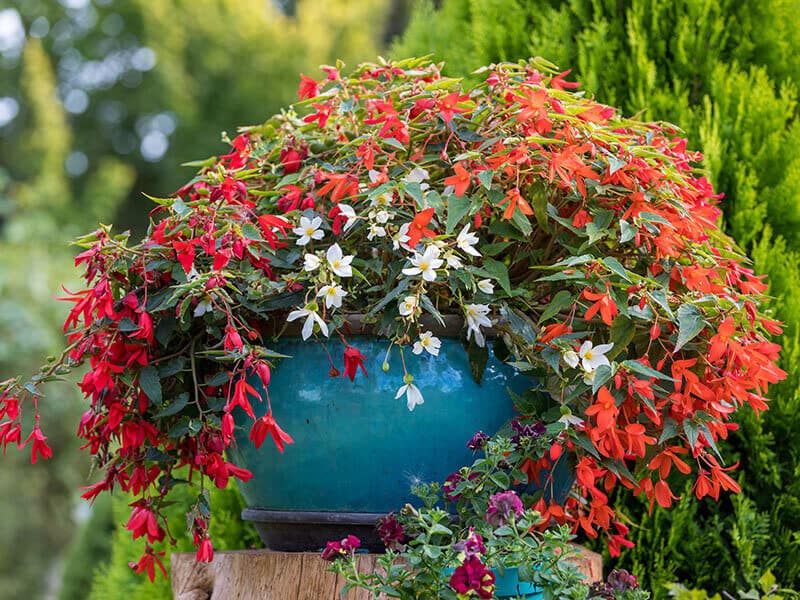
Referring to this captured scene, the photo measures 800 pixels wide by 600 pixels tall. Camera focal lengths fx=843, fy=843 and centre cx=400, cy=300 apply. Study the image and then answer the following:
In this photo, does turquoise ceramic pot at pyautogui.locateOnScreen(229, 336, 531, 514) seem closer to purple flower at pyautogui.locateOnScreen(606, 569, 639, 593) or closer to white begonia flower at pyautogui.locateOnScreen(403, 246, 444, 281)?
white begonia flower at pyautogui.locateOnScreen(403, 246, 444, 281)

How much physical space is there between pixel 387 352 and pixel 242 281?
0.87 ft

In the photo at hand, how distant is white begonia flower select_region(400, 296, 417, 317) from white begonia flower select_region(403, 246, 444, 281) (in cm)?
4

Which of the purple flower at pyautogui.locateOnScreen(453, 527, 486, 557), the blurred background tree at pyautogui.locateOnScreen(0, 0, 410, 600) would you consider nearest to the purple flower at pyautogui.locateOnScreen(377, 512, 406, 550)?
the purple flower at pyautogui.locateOnScreen(453, 527, 486, 557)

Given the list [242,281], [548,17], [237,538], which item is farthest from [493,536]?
[548,17]

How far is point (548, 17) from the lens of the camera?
200 centimetres

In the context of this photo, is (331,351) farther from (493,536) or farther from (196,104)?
(196,104)

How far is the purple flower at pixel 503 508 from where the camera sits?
108 cm

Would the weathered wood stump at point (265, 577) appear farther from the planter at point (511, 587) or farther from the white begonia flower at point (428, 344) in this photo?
the white begonia flower at point (428, 344)

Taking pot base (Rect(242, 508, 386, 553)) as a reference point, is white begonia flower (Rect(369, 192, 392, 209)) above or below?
above

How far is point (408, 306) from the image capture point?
120 centimetres

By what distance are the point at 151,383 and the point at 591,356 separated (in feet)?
2.16

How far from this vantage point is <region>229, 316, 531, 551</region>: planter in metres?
1.33

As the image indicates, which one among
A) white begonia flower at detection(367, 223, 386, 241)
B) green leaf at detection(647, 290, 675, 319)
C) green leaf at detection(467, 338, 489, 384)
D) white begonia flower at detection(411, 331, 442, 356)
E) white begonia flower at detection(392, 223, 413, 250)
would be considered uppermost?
white begonia flower at detection(367, 223, 386, 241)

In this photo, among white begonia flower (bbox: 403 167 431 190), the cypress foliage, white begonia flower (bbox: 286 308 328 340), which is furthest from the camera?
the cypress foliage
